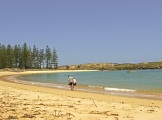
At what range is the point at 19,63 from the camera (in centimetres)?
12675

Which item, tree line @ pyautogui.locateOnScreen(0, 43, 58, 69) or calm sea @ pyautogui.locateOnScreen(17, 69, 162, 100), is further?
tree line @ pyautogui.locateOnScreen(0, 43, 58, 69)

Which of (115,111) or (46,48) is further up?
(46,48)

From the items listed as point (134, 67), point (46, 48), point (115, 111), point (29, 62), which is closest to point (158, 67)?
point (134, 67)

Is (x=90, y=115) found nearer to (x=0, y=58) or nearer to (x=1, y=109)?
(x=1, y=109)

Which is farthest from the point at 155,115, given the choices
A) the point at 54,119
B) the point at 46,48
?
the point at 46,48

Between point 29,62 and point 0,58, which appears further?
point 29,62

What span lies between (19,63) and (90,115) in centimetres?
11788

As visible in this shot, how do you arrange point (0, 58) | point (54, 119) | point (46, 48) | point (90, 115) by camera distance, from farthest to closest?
point (46, 48) < point (0, 58) < point (90, 115) < point (54, 119)

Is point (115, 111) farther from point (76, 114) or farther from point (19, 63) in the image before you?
point (19, 63)

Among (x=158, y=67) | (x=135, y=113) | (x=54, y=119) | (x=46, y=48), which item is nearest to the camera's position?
(x=54, y=119)

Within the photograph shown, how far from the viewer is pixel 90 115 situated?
1226 cm

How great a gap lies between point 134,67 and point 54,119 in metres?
189

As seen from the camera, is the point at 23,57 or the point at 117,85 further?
the point at 23,57

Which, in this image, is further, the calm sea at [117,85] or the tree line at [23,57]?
the tree line at [23,57]
